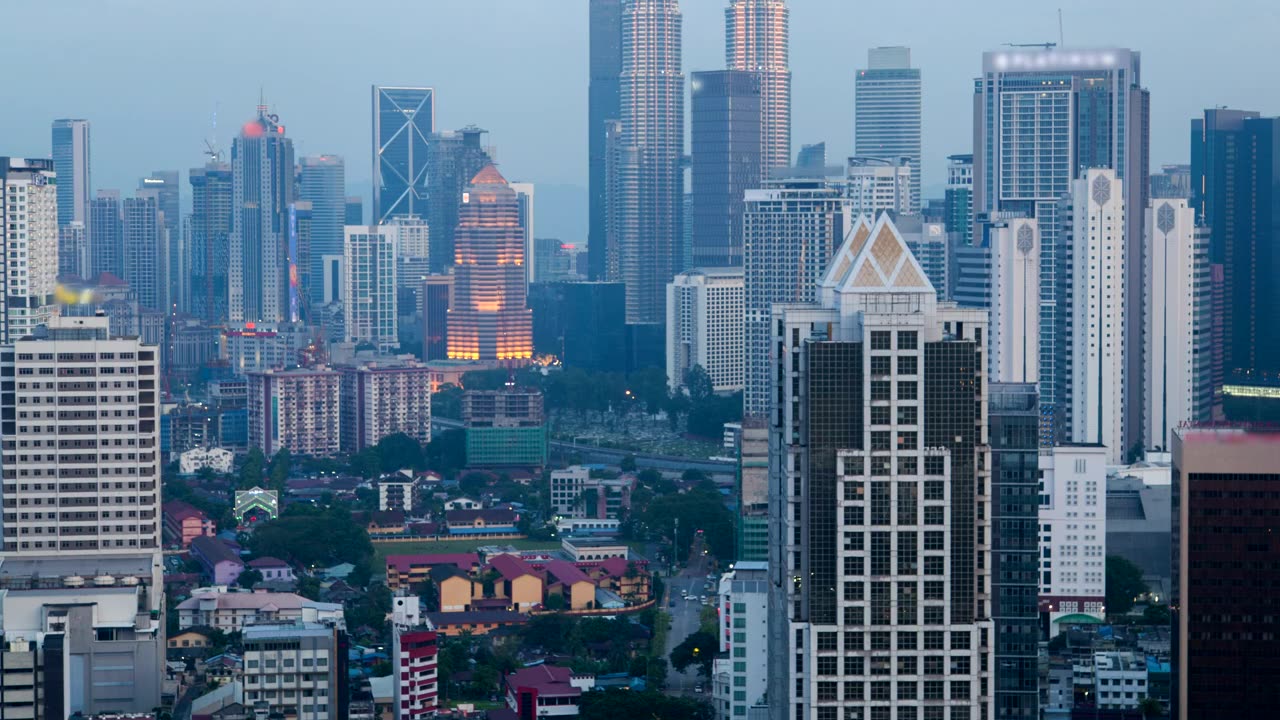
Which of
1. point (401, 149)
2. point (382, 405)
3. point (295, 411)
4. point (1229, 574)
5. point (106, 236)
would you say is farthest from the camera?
point (401, 149)

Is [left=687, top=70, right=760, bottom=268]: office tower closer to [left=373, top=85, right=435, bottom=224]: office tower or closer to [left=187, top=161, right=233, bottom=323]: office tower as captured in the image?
[left=187, top=161, right=233, bottom=323]: office tower

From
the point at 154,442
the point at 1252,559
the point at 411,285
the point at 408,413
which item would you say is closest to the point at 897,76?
the point at 411,285

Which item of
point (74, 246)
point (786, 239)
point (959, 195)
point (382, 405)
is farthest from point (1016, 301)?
point (74, 246)

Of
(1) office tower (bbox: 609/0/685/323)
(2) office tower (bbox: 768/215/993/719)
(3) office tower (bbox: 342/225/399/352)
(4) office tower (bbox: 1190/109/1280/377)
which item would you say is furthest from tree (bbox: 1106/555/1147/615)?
(3) office tower (bbox: 342/225/399/352)

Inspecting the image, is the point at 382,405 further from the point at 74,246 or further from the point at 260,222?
the point at 260,222

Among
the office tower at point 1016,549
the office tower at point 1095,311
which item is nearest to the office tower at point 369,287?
the office tower at point 1095,311
